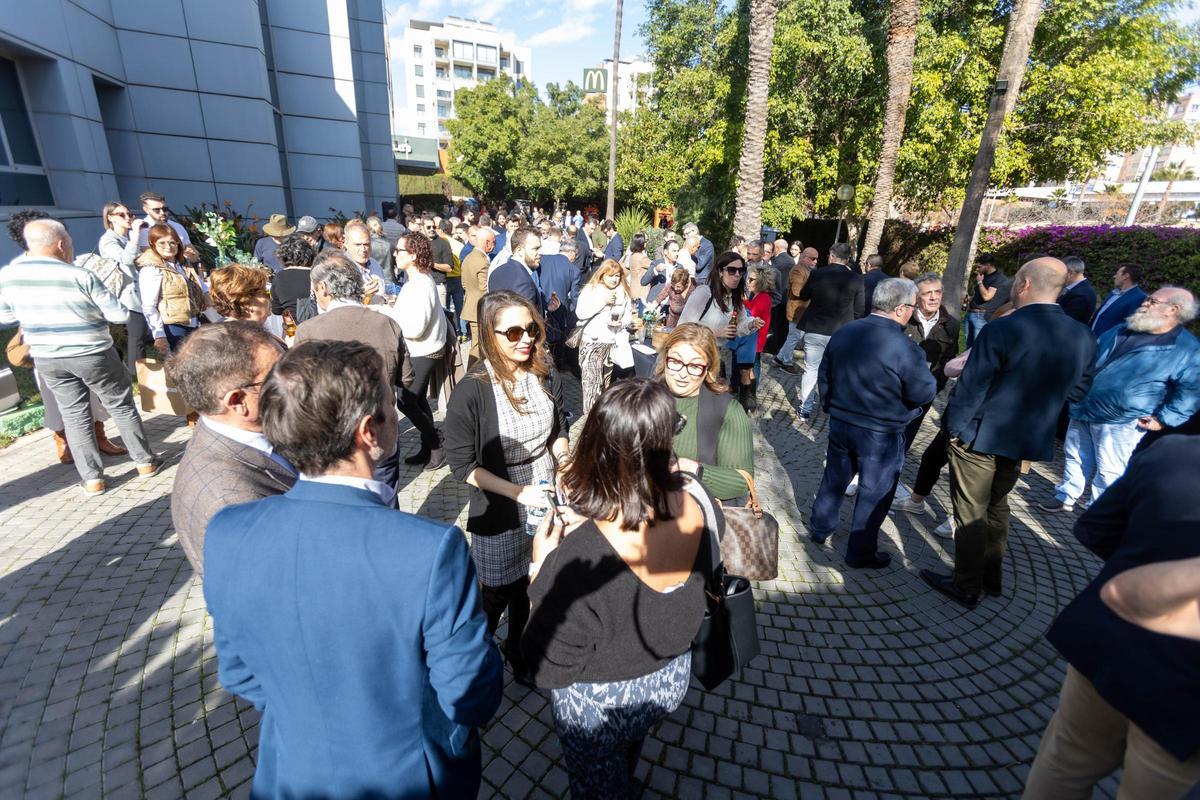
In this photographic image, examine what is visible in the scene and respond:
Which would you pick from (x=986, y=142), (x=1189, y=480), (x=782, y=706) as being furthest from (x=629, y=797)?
(x=986, y=142)

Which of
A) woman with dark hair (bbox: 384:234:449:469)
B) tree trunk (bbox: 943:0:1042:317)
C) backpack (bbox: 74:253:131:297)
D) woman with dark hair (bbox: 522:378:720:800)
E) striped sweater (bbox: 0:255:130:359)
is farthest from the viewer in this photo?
tree trunk (bbox: 943:0:1042:317)

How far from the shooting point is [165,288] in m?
5.19

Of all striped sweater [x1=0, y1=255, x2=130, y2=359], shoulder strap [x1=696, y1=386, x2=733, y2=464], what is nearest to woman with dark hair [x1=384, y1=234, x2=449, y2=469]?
striped sweater [x1=0, y1=255, x2=130, y2=359]

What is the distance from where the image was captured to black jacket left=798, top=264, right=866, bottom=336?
635cm

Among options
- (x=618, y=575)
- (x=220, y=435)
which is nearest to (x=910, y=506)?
(x=618, y=575)

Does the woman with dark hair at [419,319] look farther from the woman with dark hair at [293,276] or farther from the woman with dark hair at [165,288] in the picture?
the woman with dark hair at [165,288]

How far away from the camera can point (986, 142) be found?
8.49 meters

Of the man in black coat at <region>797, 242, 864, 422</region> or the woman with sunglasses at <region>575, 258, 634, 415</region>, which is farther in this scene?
the man in black coat at <region>797, 242, 864, 422</region>

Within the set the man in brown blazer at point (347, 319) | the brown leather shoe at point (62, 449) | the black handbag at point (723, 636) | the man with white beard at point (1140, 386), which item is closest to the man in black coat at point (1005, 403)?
the man with white beard at point (1140, 386)

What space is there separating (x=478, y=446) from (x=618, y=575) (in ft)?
4.02

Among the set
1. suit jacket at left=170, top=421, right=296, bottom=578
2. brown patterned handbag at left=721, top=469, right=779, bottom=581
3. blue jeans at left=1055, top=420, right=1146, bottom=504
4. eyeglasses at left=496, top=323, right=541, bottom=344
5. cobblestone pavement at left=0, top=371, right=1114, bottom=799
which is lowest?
cobblestone pavement at left=0, top=371, right=1114, bottom=799

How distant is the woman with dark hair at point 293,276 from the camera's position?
538 cm

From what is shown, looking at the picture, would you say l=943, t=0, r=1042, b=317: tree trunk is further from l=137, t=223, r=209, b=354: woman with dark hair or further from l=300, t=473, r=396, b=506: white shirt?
l=137, t=223, r=209, b=354: woman with dark hair

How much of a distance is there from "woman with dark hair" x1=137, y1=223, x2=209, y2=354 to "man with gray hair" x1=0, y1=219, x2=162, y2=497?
0.80m
